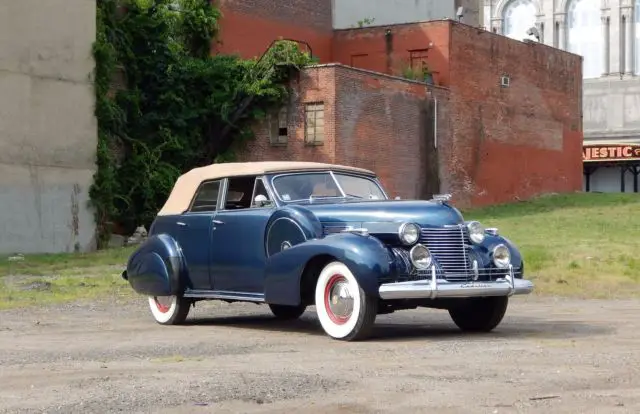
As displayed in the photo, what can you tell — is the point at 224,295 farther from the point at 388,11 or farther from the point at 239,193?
the point at 388,11

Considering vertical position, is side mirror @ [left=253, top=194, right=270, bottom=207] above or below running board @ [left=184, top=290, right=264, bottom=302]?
above

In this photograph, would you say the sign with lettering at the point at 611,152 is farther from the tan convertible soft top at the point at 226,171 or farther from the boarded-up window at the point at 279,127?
the tan convertible soft top at the point at 226,171

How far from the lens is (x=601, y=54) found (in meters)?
74.6

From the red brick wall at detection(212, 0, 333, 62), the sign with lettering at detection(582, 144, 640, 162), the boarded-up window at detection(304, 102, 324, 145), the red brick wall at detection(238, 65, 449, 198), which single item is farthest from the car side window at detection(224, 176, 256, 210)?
the sign with lettering at detection(582, 144, 640, 162)

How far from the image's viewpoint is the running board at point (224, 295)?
11.6 meters

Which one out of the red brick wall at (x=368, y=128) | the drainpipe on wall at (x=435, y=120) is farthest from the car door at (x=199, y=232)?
the drainpipe on wall at (x=435, y=120)

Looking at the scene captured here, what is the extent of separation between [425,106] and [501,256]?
1098 inches

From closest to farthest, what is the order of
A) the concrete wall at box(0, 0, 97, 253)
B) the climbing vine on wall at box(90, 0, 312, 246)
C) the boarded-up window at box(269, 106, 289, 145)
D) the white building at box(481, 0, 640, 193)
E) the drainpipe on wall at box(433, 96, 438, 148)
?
the concrete wall at box(0, 0, 97, 253) → the climbing vine on wall at box(90, 0, 312, 246) → the boarded-up window at box(269, 106, 289, 145) → the drainpipe on wall at box(433, 96, 438, 148) → the white building at box(481, 0, 640, 193)

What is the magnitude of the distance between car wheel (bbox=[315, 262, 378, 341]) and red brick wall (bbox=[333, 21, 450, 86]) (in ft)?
99.0

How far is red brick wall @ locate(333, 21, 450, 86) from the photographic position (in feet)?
132

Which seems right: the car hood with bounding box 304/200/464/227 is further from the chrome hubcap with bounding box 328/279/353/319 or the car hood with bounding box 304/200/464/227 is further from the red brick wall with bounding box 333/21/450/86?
the red brick wall with bounding box 333/21/450/86

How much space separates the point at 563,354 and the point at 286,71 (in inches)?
1064

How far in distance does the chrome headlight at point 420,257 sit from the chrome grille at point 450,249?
0.14 meters

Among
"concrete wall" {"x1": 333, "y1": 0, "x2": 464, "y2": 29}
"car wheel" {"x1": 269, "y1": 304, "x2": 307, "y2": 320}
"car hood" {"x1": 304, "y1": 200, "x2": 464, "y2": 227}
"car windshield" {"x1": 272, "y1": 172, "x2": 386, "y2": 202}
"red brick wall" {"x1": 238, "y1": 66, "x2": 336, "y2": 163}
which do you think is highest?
"concrete wall" {"x1": 333, "y1": 0, "x2": 464, "y2": 29}
